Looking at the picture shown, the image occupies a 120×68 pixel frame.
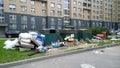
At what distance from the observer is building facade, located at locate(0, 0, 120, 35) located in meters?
49.0

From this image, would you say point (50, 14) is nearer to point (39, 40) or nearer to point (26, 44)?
point (39, 40)

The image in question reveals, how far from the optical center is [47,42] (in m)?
15.9

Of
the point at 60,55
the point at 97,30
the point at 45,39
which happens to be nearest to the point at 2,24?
the point at 97,30

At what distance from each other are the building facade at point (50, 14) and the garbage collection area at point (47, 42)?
3125 centimetres

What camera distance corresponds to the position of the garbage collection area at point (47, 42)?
12852mm

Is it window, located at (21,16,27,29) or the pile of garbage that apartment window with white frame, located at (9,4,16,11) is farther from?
the pile of garbage

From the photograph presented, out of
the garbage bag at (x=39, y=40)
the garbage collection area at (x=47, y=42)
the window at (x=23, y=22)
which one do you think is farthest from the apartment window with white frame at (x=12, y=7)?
the garbage bag at (x=39, y=40)

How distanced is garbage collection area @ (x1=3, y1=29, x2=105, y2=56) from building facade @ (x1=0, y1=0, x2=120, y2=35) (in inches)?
1230

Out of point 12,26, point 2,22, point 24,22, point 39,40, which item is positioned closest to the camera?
point 39,40

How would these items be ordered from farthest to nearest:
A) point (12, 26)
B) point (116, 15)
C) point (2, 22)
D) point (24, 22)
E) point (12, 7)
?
point (116, 15)
point (24, 22)
point (12, 7)
point (12, 26)
point (2, 22)

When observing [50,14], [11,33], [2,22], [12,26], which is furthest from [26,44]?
[50,14]

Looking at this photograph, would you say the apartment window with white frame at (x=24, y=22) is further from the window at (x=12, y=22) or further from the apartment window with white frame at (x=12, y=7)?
the apartment window with white frame at (x=12, y=7)

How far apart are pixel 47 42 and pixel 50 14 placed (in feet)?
146

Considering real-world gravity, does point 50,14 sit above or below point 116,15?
below
